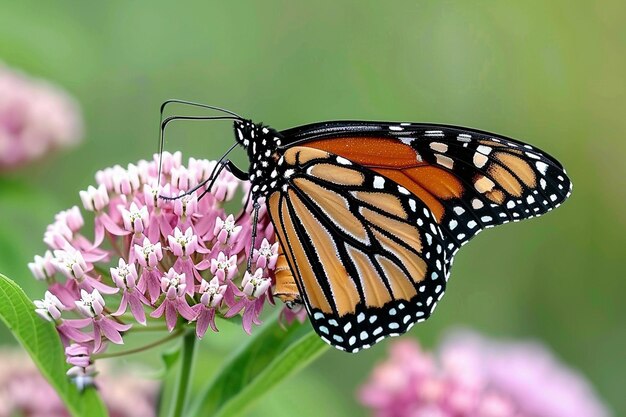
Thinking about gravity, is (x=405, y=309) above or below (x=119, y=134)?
above

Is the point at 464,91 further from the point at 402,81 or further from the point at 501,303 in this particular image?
the point at 501,303

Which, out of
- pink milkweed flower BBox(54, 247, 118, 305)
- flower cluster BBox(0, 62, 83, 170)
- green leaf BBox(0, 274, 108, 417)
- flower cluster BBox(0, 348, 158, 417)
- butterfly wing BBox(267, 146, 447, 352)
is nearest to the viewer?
green leaf BBox(0, 274, 108, 417)

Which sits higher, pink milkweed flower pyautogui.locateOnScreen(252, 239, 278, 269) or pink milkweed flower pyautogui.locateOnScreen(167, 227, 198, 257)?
pink milkweed flower pyautogui.locateOnScreen(167, 227, 198, 257)

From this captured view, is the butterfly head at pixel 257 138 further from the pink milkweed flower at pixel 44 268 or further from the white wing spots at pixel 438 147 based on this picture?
the pink milkweed flower at pixel 44 268

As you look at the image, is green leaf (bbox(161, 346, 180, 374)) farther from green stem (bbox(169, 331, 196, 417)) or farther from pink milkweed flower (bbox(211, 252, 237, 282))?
pink milkweed flower (bbox(211, 252, 237, 282))

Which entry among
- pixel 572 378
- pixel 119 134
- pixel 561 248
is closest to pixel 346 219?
pixel 572 378

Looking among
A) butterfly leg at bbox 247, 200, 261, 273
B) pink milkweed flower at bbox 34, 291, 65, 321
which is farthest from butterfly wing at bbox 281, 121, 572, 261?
pink milkweed flower at bbox 34, 291, 65, 321
